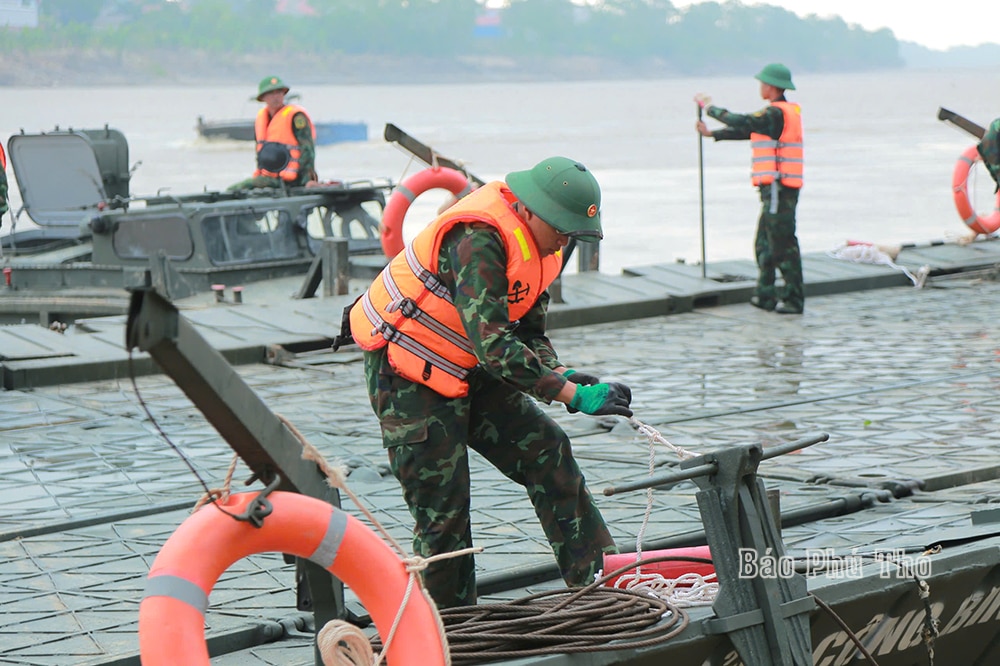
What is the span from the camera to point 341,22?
106m

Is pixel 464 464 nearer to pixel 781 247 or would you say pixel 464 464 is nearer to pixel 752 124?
pixel 752 124

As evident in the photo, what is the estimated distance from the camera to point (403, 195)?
10.9 m

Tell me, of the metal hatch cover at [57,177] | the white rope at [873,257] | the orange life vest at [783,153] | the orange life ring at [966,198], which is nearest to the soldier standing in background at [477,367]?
the orange life vest at [783,153]

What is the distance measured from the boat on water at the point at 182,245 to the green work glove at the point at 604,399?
7556 mm

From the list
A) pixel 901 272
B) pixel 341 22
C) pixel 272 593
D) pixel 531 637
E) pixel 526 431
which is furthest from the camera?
pixel 341 22

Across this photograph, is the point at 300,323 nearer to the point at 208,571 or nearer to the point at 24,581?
the point at 24,581

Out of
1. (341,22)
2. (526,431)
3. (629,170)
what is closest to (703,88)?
(341,22)

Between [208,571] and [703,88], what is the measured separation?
6124 inches

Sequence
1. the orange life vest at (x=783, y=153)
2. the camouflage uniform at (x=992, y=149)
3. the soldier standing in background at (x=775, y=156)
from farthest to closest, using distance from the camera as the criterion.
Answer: the camouflage uniform at (x=992, y=149) → the orange life vest at (x=783, y=153) → the soldier standing in background at (x=775, y=156)

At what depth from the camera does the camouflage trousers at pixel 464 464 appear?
4590 millimetres

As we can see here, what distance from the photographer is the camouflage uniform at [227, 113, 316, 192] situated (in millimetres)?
13469

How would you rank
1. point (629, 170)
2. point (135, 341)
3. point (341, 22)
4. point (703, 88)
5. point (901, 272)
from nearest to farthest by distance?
point (135, 341) < point (901, 272) < point (629, 170) < point (341, 22) < point (703, 88)

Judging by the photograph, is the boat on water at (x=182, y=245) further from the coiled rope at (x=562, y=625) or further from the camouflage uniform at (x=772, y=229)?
the coiled rope at (x=562, y=625)

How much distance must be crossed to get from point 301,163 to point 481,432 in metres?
9.23
